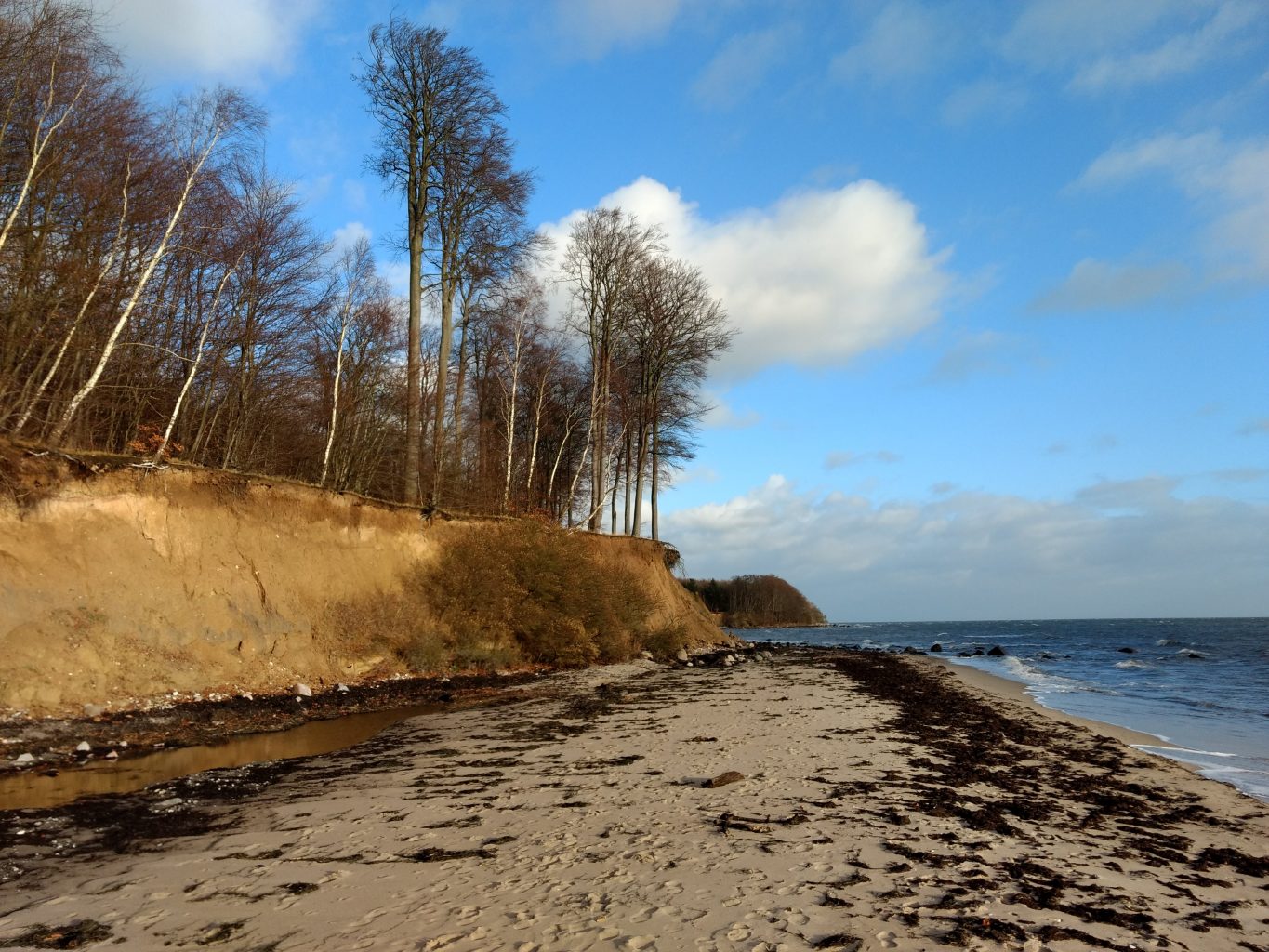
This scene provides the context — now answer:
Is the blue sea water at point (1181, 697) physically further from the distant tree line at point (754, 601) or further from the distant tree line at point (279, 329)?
the distant tree line at point (754, 601)

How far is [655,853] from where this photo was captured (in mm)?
5730

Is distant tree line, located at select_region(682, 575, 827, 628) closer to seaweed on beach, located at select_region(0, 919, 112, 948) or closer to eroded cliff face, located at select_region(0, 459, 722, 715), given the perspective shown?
eroded cliff face, located at select_region(0, 459, 722, 715)

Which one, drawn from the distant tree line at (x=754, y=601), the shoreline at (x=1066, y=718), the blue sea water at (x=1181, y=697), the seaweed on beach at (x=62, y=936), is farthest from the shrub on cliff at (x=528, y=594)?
the distant tree line at (x=754, y=601)

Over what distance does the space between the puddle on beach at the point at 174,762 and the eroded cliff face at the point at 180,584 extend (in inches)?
99.3

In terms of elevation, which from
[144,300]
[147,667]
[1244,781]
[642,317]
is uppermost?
[642,317]

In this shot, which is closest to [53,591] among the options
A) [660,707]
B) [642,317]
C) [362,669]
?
[362,669]

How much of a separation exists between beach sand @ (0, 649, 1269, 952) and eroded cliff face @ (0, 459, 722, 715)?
15.6ft

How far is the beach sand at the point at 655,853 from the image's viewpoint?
442 cm

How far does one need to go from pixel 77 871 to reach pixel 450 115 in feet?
69.7

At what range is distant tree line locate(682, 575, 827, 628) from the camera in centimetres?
8725

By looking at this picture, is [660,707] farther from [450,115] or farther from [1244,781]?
[450,115]

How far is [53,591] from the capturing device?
39.1ft

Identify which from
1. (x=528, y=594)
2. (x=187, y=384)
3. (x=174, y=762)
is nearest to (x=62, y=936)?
(x=174, y=762)

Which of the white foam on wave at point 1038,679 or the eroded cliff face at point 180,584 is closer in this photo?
the eroded cliff face at point 180,584
